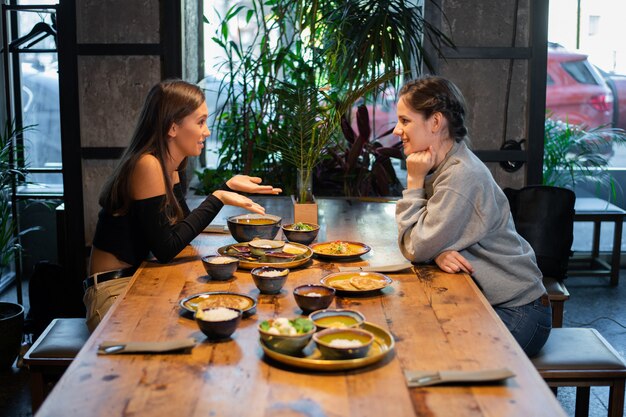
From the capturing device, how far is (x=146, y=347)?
1880mm

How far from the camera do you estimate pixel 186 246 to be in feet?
9.75

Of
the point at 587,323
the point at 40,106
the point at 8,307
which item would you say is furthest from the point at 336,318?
the point at 40,106

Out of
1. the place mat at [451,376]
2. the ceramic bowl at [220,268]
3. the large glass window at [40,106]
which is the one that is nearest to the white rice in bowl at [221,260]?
the ceramic bowl at [220,268]

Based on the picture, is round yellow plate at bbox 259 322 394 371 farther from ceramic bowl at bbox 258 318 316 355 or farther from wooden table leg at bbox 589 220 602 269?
wooden table leg at bbox 589 220 602 269

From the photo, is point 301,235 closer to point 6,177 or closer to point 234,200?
point 234,200

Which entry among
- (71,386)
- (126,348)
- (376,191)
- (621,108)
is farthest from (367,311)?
(621,108)

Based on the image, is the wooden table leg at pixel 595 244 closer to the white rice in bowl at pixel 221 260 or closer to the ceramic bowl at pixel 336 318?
the white rice in bowl at pixel 221 260

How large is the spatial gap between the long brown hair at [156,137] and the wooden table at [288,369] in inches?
18.0

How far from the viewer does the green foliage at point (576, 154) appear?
536cm

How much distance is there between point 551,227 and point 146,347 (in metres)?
2.09

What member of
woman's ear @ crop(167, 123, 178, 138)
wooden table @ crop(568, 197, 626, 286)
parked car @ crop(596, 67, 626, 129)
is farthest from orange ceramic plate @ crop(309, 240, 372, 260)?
parked car @ crop(596, 67, 626, 129)

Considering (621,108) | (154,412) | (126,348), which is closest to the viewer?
(154,412)

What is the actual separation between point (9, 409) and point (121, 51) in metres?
1.86

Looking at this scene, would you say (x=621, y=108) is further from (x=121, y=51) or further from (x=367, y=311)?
(x=367, y=311)
